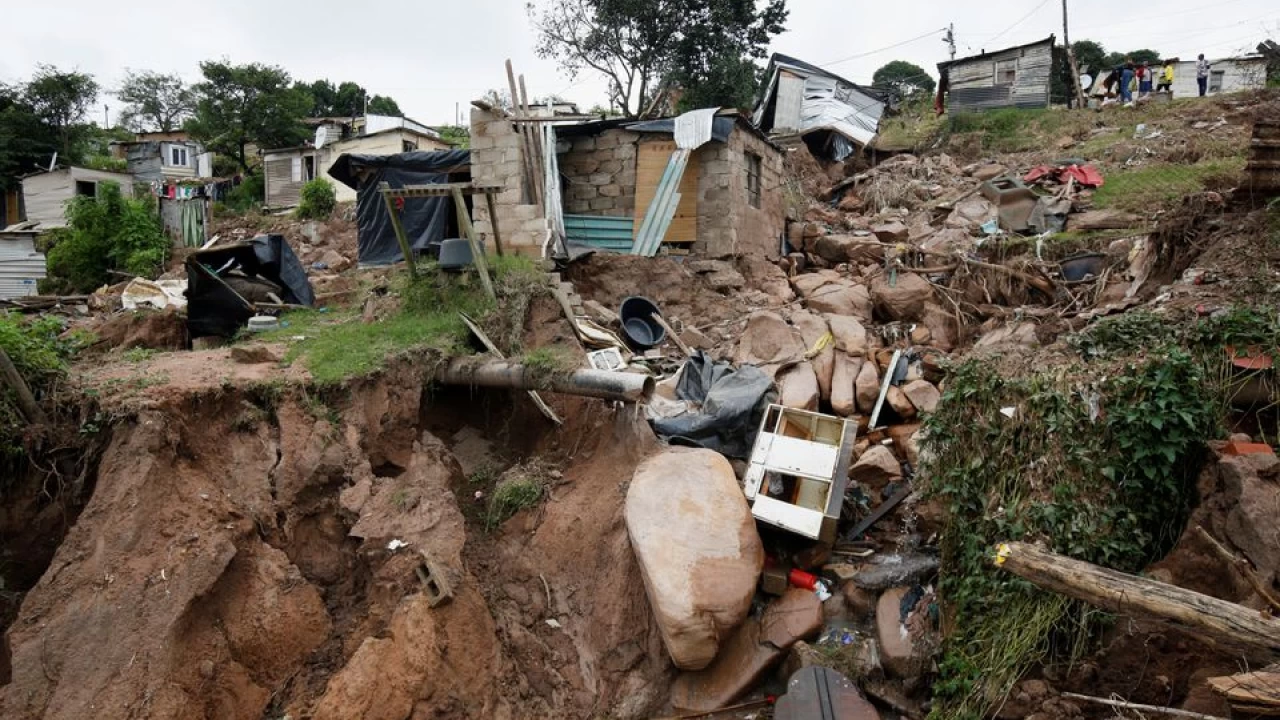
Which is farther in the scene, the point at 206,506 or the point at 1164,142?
the point at 1164,142

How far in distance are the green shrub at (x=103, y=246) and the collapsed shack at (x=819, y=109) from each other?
15.7 meters

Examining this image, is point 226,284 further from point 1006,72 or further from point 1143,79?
point 1143,79

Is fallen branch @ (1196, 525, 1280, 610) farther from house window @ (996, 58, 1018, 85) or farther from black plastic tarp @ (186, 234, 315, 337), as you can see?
house window @ (996, 58, 1018, 85)

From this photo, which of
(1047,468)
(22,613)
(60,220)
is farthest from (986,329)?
(60,220)

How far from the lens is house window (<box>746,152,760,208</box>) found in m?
11.0

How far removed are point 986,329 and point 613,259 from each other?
15.9ft

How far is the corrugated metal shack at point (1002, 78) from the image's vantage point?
19.2 meters

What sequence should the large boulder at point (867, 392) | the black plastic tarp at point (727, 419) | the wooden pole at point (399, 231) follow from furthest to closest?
the wooden pole at point (399, 231) < the large boulder at point (867, 392) < the black plastic tarp at point (727, 419)

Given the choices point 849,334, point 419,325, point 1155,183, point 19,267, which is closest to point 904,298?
point 849,334

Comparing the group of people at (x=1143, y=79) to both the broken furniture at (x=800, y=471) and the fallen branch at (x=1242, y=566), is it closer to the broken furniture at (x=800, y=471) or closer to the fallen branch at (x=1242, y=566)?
the broken furniture at (x=800, y=471)

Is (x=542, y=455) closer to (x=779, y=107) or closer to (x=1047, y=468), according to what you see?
(x=1047, y=468)

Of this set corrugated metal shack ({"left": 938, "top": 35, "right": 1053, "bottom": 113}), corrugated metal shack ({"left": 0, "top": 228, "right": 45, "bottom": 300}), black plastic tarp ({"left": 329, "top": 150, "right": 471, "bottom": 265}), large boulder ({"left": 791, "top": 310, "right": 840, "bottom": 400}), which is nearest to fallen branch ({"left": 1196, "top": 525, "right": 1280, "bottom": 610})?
large boulder ({"left": 791, "top": 310, "right": 840, "bottom": 400})

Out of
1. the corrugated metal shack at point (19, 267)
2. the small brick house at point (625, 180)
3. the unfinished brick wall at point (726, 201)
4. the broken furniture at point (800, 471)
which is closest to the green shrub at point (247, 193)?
the corrugated metal shack at point (19, 267)

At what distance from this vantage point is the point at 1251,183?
5984 mm
